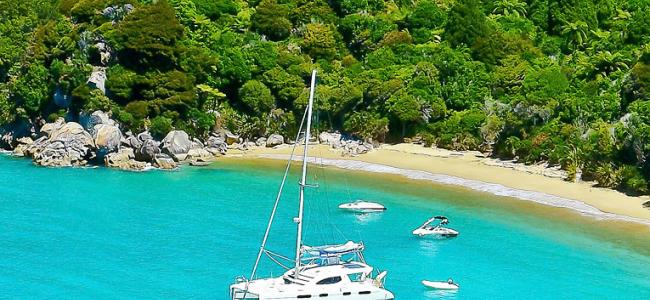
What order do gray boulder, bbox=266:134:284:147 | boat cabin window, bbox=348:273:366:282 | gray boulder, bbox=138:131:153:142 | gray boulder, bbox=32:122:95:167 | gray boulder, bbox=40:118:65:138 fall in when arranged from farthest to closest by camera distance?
gray boulder, bbox=266:134:284:147 < gray boulder, bbox=40:118:65:138 < gray boulder, bbox=138:131:153:142 < gray boulder, bbox=32:122:95:167 < boat cabin window, bbox=348:273:366:282

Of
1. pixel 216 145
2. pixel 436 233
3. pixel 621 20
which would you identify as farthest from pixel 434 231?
pixel 621 20

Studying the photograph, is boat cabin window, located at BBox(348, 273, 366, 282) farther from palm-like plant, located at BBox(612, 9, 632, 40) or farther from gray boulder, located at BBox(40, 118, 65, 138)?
palm-like plant, located at BBox(612, 9, 632, 40)

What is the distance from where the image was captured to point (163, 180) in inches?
3061

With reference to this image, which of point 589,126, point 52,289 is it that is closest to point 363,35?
point 589,126

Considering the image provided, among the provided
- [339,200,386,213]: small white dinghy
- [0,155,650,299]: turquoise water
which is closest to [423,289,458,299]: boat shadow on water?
[0,155,650,299]: turquoise water

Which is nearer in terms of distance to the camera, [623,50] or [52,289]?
[52,289]

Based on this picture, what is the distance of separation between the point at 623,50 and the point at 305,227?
125ft

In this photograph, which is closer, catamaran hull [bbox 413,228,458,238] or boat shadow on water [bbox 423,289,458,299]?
boat shadow on water [bbox 423,289,458,299]

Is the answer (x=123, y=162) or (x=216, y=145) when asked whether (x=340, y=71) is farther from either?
(x=123, y=162)

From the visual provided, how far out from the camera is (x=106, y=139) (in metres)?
82.1

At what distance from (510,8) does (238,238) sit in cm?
5032

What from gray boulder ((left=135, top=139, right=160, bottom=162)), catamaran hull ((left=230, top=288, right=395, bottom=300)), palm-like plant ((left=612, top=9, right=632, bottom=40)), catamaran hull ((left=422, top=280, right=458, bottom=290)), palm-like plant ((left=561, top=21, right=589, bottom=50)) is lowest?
catamaran hull ((left=422, top=280, right=458, bottom=290))

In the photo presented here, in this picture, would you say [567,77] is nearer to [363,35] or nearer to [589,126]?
[589,126]

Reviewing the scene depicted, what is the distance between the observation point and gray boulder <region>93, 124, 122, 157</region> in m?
82.1
